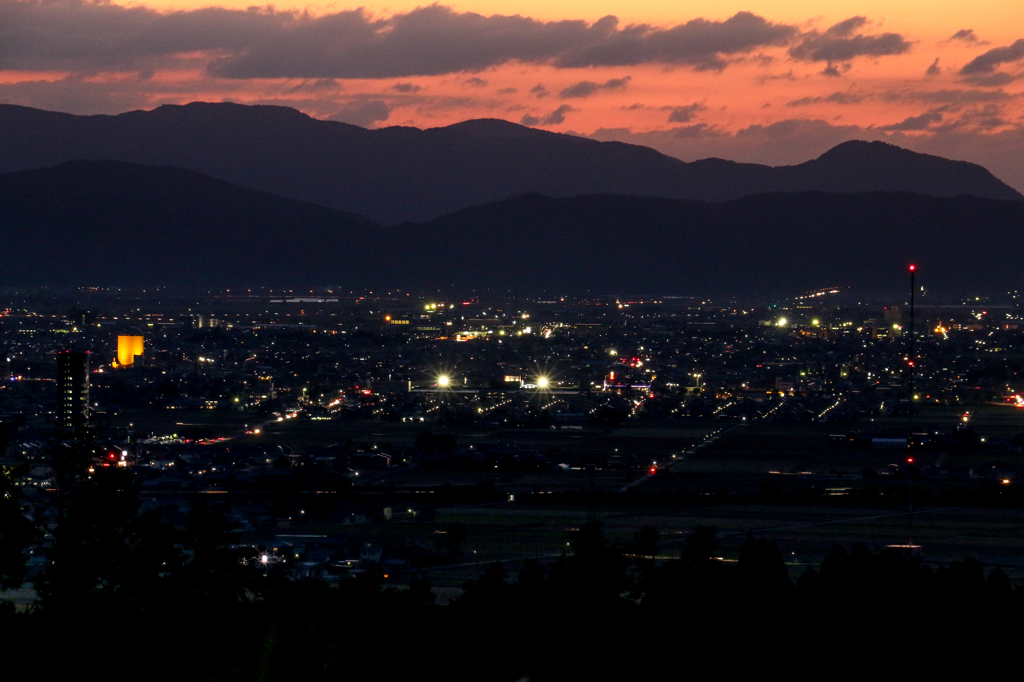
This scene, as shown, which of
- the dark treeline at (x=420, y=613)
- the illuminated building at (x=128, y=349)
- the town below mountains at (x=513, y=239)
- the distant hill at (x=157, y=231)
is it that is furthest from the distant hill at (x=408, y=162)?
the dark treeline at (x=420, y=613)

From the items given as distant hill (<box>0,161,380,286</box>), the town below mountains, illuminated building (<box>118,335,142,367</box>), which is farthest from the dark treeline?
distant hill (<box>0,161,380,286</box>)

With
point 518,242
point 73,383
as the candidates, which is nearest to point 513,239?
point 518,242

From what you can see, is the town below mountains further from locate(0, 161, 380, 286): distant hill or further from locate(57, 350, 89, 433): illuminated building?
locate(57, 350, 89, 433): illuminated building

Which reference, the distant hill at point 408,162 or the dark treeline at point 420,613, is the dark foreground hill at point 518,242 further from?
the dark treeline at point 420,613

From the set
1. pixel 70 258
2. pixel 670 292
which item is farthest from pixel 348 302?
pixel 70 258

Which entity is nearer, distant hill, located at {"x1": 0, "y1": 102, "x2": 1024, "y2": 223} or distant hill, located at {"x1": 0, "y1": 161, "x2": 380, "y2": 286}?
distant hill, located at {"x1": 0, "y1": 161, "x2": 380, "y2": 286}

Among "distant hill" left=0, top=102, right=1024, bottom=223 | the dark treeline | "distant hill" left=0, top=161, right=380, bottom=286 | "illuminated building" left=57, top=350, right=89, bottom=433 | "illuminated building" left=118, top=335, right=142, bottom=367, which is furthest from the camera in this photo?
"distant hill" left=0, top=102, right=1024, bottom=223
